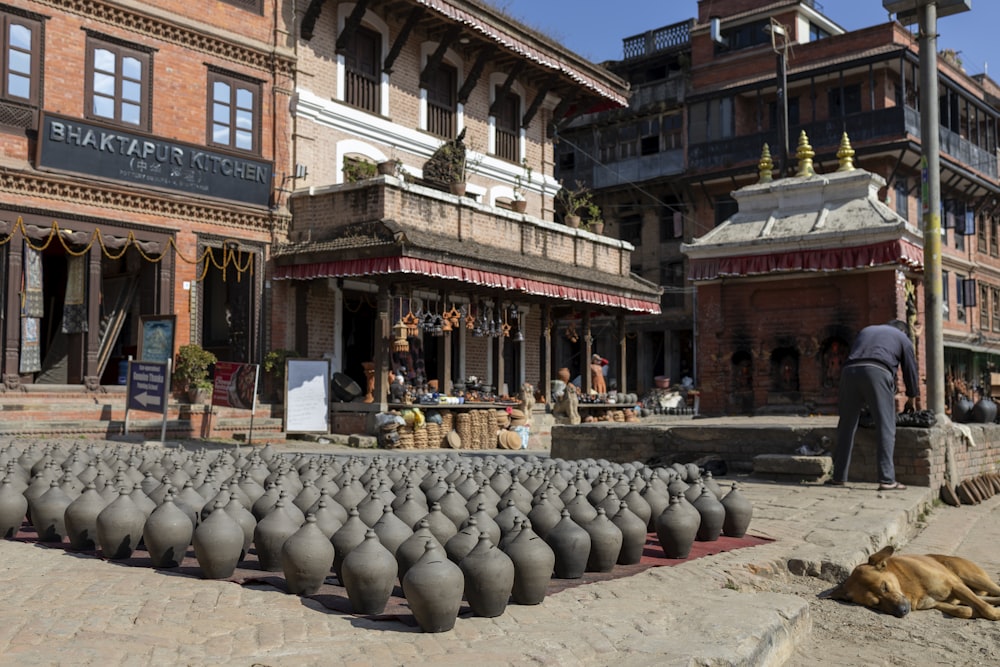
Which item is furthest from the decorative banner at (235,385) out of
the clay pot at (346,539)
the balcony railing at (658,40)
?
the balcony railing at (658,40)

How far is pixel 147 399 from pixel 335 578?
32.9 ft

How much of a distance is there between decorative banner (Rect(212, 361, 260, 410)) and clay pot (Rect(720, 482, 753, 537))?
1004 centimetres

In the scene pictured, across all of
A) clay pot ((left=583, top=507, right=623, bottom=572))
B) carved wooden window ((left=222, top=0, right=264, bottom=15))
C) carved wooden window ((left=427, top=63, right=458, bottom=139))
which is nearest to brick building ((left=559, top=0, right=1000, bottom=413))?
carved wooden window ((left=427, top=63, right=458, bottom=139))

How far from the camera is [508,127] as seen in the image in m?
26.0

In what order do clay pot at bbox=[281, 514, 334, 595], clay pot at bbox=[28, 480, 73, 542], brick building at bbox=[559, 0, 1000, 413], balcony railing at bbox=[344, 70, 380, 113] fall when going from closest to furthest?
clay pot at bbox=[281, 514, 334, 595] → clay pot at bbox=[28, 480, 73, 542] → balcony railing at bbox=[344, 70, 380, 113] → brick building at bbox=[559, 0, 1000, 413]

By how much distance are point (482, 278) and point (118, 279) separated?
7.20 m

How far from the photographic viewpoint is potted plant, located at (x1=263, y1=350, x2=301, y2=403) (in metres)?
18.4

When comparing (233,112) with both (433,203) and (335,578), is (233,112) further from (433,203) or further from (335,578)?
(335,578)

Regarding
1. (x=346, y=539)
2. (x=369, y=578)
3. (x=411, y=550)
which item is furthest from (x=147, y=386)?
(x=369, y=578)

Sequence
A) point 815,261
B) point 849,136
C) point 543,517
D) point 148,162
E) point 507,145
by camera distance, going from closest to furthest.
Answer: point 543,517 < point 815,261 < point 148,162 < point 507,145 < point 849,136

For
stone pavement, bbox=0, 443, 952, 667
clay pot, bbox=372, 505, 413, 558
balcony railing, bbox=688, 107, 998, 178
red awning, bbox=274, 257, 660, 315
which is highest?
balcony railing, bbox=688, 107, 998, 178

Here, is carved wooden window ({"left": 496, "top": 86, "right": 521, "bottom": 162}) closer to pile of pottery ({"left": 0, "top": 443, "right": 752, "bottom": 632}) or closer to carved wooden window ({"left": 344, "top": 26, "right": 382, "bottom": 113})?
carved wooden window ({"left": 344, "top": 26, "right": 382, "bottom": 113})

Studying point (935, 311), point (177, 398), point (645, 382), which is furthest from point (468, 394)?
point (645, 382)

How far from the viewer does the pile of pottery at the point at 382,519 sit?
4.65 m
